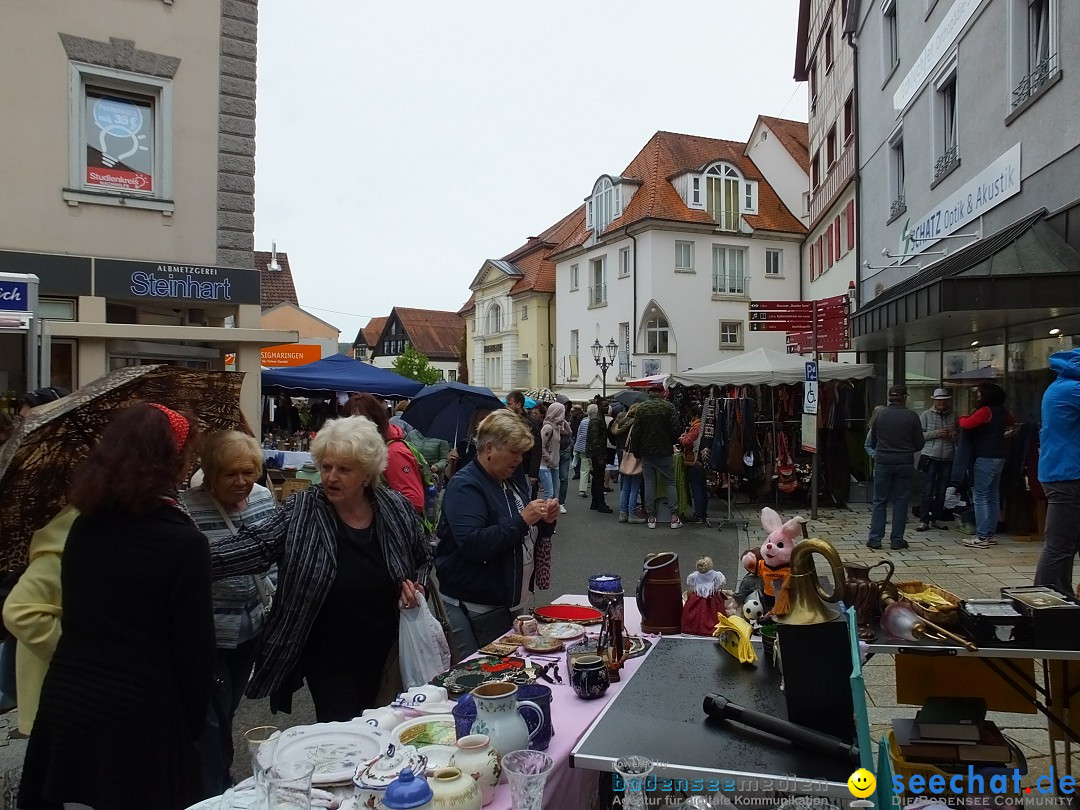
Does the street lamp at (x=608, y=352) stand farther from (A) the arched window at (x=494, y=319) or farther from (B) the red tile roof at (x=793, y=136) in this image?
(A) the arched window at (x=494, y=319)

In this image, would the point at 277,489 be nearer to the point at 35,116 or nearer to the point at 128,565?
the point at 35,116

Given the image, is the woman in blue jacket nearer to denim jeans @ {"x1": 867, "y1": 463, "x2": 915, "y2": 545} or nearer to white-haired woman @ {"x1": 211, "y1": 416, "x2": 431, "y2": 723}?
white-haired woman @ {"x1": 211, "y1": 416, "x2": 431, "y2": 723}

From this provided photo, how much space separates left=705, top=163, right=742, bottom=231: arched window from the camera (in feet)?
104

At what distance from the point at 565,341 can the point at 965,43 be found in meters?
27.1

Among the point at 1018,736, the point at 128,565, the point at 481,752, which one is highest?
the point at 128,565

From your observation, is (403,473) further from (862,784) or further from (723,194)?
(723,194)

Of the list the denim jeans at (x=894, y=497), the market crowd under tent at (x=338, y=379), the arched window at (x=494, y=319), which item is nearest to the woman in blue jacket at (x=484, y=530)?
the denim jeans at (x=894, y=497)

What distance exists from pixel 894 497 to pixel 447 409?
5787 mm

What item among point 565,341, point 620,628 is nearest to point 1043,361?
point 620,628

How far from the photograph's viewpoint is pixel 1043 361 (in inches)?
359

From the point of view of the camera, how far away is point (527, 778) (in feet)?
6.01

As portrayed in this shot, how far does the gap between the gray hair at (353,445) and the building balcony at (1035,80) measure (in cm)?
871

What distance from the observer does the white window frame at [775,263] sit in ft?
107

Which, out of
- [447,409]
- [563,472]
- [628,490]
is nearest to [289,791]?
[447,409]
